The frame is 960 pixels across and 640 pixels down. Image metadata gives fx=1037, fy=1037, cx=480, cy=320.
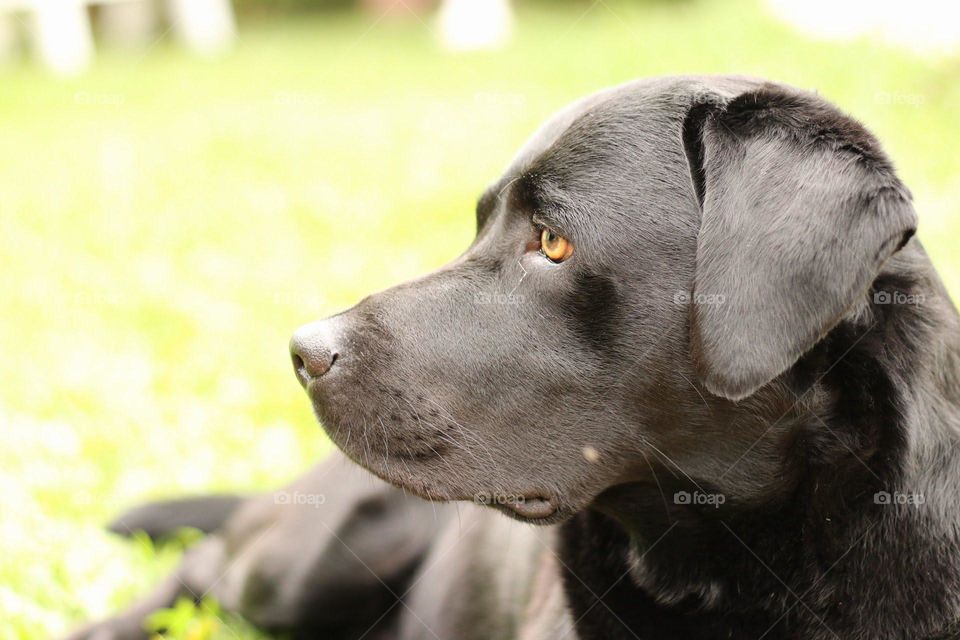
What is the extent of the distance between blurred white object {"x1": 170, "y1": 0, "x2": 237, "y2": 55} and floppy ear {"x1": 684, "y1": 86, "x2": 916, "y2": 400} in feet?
45.3

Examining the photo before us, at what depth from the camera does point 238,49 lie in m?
14.8

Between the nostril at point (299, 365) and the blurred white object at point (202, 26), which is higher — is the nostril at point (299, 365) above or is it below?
above

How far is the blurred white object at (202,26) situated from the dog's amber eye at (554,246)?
44.4 ft

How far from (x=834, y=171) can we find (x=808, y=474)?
606mm

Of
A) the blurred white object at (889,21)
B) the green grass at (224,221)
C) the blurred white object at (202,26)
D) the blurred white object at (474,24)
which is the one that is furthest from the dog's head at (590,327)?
the blurred white object at (202,26)

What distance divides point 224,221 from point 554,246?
16.8ft

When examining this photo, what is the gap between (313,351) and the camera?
2178 millimetres

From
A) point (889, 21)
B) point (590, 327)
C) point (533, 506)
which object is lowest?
point (889, 21)

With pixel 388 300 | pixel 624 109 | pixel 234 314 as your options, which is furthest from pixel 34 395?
pixel 624 109

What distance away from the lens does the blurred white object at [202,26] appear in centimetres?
1505

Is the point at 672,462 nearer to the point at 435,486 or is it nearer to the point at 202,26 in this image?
the point at 435,486

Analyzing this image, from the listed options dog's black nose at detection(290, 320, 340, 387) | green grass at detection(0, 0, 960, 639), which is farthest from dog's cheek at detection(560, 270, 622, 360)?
green grass at detection(0, 0, 960, 639)

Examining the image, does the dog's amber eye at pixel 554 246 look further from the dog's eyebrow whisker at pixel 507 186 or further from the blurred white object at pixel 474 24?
the blurred white object at pixel 474 24

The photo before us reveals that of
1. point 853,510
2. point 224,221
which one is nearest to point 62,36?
point 224,221
